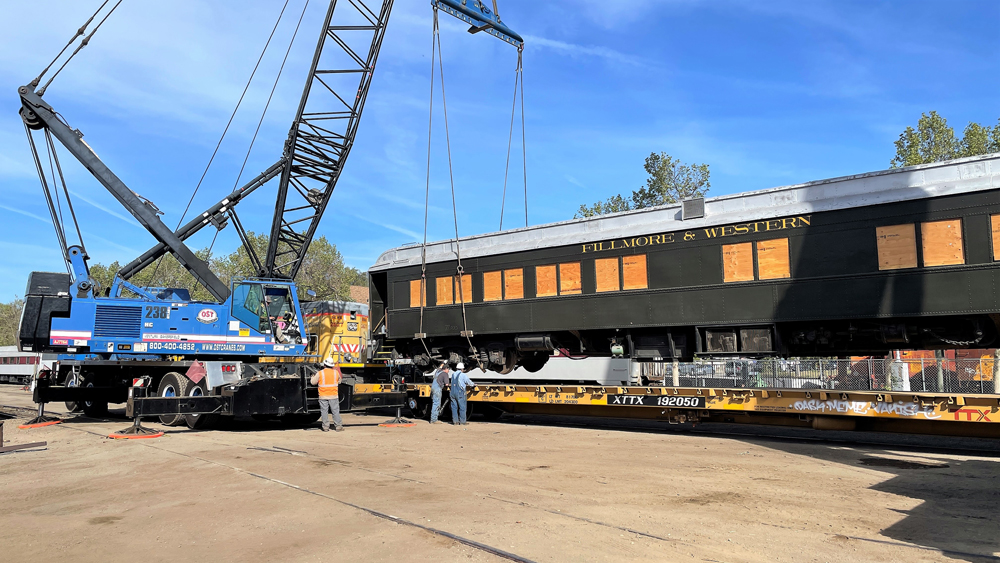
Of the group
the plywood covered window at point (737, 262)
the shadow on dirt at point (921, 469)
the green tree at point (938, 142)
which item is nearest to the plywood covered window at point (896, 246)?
the plywood covered window at point (737, 262)

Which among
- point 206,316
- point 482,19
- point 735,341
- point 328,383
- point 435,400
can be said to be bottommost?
point 435,400

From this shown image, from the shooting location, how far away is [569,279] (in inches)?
569

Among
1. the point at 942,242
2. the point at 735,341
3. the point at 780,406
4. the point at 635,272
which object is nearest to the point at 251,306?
the point at 635,272

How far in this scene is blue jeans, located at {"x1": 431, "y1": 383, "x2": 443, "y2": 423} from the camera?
15.0 metres

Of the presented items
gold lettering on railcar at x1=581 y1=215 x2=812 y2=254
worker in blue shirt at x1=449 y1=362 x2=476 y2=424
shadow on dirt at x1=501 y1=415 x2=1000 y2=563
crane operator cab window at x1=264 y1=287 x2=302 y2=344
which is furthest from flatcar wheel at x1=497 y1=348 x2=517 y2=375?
crane operator cab window at x1=264 y1=287 x2=302 y2=344

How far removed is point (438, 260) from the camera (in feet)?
54.7

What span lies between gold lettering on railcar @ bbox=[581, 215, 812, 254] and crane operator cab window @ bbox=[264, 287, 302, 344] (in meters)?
6.73

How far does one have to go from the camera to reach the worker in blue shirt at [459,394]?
14.7m

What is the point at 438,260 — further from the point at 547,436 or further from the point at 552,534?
the point at 552,534

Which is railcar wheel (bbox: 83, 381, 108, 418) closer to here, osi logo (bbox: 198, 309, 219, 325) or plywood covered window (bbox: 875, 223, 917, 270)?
osi logo (bbox: 198, 309, 219, 325)

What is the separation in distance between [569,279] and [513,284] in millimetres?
1419

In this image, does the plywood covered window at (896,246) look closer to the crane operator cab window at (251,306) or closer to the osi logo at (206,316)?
the crane operator cab window at (251,306)

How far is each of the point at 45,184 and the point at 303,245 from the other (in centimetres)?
1001

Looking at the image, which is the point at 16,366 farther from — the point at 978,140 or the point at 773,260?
the point at 978,140
